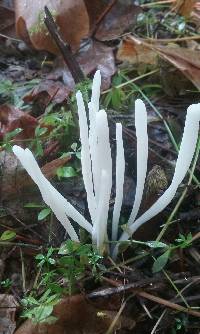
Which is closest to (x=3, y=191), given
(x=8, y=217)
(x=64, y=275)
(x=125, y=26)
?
(x=8, y=217)

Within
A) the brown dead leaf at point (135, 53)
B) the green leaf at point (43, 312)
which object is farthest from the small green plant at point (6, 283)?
the brown dead leaf at point (135, 53)

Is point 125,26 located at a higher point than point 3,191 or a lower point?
higher

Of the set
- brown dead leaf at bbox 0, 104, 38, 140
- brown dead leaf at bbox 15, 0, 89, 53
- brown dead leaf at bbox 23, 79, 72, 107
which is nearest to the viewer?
brown dead leaf at bbox 0, 104, 38, 140

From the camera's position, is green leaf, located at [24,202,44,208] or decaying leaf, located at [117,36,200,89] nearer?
green leaf, located at [24,202,44,208]

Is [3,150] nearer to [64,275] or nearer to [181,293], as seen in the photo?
[64,275]

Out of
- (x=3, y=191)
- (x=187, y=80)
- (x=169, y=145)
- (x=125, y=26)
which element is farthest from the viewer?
(x=125, y=26)

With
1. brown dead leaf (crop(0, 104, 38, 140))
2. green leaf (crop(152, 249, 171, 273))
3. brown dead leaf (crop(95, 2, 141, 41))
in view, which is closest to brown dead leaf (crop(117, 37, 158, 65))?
brown dead leaf (crop(95, 2, 141, 41))

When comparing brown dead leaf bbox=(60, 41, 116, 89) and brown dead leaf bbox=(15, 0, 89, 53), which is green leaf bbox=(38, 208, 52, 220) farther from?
brown dead leaf bbox=(15, 0, 89, 53)

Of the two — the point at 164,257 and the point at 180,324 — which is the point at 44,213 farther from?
the point at 180,324
